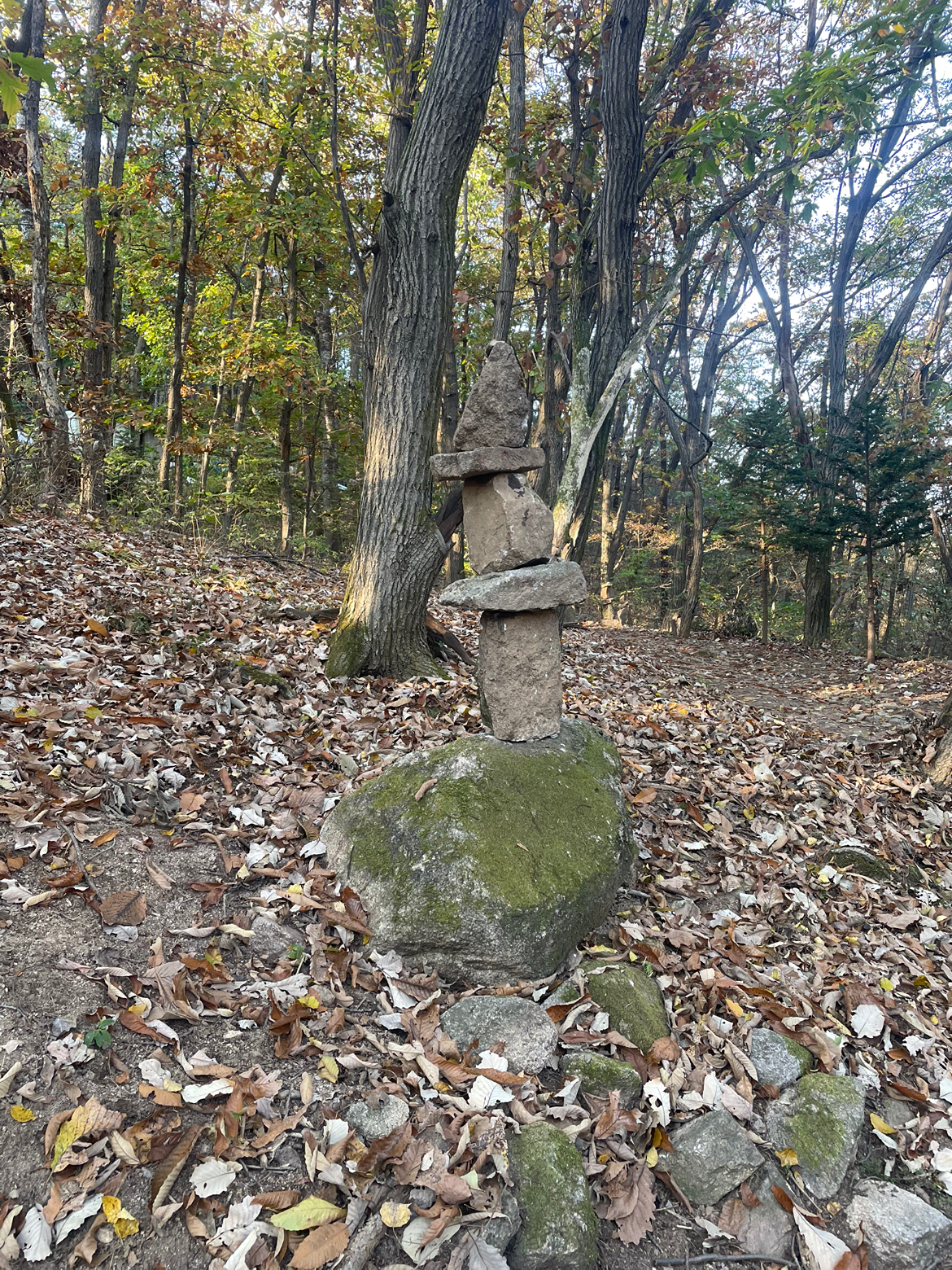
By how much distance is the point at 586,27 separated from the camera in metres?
9.61

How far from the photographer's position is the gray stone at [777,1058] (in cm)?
307

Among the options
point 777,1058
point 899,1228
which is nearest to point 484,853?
point 777,1058

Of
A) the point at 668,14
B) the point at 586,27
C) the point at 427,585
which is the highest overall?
the point at 668,14

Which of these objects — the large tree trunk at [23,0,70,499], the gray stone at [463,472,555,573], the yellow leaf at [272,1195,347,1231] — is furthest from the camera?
the large tree trunk at [23,0,70,499]

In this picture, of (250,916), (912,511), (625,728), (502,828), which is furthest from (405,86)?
(912,511)

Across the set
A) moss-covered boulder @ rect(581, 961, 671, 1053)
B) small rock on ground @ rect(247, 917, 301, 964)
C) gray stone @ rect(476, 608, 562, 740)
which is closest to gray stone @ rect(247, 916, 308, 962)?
small rock on ground @ rect(247, 917, 301, 964)

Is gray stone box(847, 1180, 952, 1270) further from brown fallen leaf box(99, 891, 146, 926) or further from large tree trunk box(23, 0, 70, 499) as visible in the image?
large tree trunk box(23, 0, 70, 499)

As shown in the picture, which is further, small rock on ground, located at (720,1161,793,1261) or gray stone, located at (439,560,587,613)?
gray stone, located at (439,560,587,613)

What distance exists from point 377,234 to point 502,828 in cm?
491

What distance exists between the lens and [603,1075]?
9.30ft

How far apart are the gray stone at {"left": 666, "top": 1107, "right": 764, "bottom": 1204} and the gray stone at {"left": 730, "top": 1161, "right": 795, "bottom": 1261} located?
0.22 ft

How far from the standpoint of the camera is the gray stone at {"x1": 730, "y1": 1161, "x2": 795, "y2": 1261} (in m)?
2.54

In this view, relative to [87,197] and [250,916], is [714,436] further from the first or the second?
[250,916]

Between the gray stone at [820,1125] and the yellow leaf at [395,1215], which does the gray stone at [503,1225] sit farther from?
the gray stone at [820,1125]
